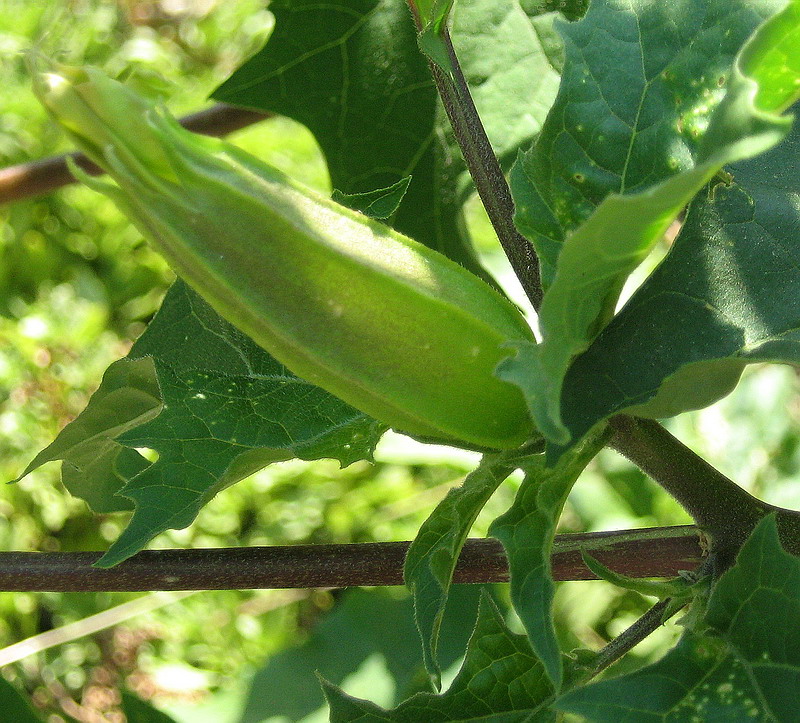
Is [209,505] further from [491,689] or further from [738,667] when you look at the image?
[738,667]

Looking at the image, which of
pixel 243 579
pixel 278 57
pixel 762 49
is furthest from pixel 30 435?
pixel 762 49

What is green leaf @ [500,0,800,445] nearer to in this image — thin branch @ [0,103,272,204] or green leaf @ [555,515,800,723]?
green leaf @ [555,515,800,723]

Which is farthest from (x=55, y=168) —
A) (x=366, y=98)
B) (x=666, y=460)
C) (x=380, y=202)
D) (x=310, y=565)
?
(x=666, y=460)

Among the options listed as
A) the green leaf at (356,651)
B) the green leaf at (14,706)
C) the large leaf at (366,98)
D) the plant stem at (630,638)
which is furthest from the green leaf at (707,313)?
the green leaf at (356,651)

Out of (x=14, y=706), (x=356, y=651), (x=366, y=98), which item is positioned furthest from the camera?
(x=356, y=651)

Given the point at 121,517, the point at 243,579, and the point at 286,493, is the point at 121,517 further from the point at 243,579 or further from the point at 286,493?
the point at 243,579

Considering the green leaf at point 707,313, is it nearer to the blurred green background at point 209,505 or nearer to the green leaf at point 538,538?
the green leaf at point 538,538
